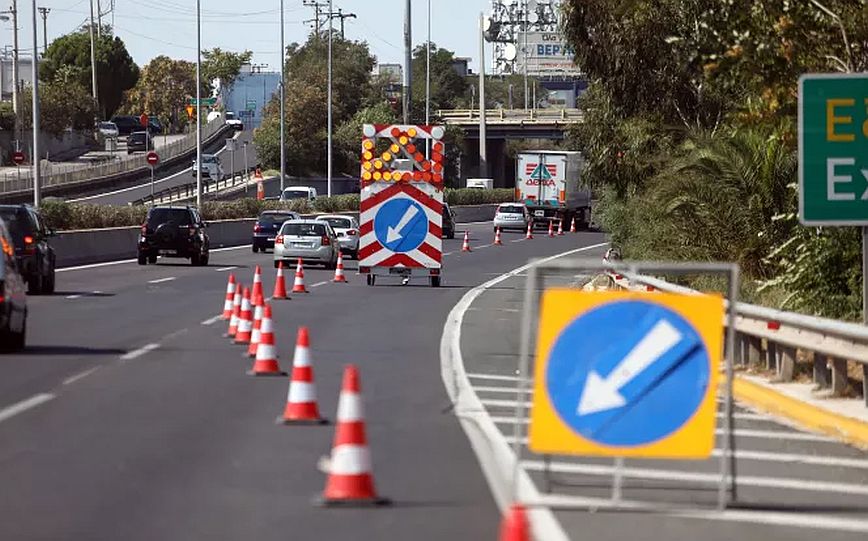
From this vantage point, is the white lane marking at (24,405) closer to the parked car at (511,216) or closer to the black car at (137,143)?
the parked car at (511,216)

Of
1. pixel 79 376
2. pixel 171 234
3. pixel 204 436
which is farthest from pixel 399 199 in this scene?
pixel 204 436

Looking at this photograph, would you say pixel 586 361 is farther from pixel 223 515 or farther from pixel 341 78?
pixel 341 78

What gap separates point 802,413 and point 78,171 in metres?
93.3

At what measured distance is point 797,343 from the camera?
1686cm

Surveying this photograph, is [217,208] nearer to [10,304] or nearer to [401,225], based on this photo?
[401,225]

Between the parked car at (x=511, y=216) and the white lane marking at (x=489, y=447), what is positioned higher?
the white lane marking at (x=489, y=447)

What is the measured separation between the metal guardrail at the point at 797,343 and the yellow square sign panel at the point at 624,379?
390 cm

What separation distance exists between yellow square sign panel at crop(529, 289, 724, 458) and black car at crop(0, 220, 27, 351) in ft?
36.6

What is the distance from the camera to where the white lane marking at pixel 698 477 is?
38.5 ft

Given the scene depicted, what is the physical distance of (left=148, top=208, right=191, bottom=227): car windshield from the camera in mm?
47825

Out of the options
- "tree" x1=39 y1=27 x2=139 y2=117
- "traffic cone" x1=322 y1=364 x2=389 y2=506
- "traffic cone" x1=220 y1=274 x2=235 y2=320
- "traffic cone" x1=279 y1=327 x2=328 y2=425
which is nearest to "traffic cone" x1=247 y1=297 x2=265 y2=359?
"traffic cone" x1=220 y1=274 x2=235 y2=320

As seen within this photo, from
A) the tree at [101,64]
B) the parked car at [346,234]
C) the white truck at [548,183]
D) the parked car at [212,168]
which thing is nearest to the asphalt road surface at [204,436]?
the parked car at [346,234]

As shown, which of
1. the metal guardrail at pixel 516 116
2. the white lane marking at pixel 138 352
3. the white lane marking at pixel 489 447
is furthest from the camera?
the metal guardrail at pixel 516 116

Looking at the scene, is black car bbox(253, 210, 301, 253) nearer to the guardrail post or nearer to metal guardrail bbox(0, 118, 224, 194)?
metal guardrail bbox(0, 118, 224, 194)
